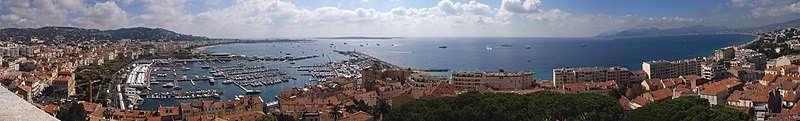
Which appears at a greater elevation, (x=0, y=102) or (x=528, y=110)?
(x=0, y=102)

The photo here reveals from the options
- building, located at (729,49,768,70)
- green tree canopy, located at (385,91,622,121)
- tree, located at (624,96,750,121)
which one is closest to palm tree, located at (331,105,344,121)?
green tree canopy, located at (385,91,622,121)

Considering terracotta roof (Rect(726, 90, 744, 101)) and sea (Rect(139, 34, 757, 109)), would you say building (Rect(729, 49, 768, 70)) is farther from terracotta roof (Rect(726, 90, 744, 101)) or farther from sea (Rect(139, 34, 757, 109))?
terracotta roof (Rect(726, 90, 744, 101))

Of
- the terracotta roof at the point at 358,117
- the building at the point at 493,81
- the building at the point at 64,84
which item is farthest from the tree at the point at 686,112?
the building at the point at 64,84

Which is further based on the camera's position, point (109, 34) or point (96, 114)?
point (109, 34)

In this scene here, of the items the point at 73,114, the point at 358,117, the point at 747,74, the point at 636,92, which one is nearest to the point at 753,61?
the point at 747,74

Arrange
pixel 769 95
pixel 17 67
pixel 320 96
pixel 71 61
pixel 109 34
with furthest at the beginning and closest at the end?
pixel 109 34 → pixel 71 61 → pixel 17 67 → pixel 320 96 → pixel 769 95

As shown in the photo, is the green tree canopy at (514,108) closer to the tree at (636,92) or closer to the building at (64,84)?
the tree at (636,92)

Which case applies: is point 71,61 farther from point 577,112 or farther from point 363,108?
point 577,112

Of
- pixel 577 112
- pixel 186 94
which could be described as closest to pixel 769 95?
pixel 577 112
